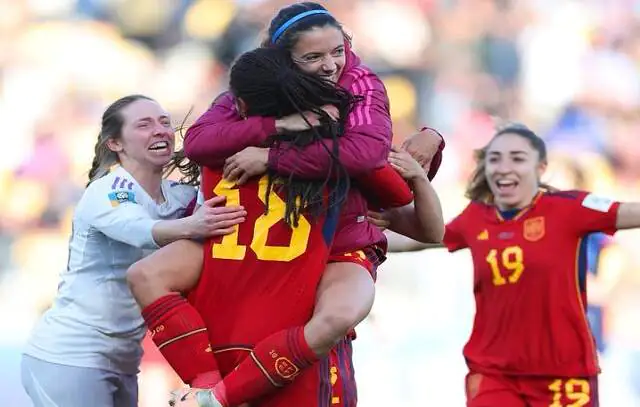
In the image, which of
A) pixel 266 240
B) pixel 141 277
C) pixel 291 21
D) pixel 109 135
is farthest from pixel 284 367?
pixel 109 135

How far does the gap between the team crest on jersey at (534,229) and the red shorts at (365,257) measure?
1.78 m

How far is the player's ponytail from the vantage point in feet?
11.8

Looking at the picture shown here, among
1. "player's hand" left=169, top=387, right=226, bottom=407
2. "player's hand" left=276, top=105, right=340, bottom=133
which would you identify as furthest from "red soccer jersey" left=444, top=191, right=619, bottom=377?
"player's hand" left=169, top=387, right=226, bottom=407

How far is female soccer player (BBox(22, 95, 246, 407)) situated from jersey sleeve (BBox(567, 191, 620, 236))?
1.85m

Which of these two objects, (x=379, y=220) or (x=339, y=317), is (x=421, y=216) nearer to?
(x=379, y=220)

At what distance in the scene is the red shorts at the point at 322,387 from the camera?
9.27 ft

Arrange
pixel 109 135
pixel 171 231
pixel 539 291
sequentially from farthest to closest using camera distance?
pixel 539 291 < pixel 109 135 < pixel 171 231

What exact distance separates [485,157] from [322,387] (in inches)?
96.8

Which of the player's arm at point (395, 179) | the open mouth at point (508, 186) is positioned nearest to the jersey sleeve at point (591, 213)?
the open mouth at point (508, 186)

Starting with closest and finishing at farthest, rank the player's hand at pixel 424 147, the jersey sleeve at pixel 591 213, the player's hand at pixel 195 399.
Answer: the player's hand at pixel 195 399 < the player's hand at pixel 424 147 < the jersey sleeve at pixel 591 213

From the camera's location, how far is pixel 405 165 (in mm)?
3053

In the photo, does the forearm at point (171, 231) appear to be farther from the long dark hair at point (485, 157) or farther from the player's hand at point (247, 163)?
the long dark hair at point (485, 157)

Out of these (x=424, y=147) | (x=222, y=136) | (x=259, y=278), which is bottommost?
(x=259, y=278)

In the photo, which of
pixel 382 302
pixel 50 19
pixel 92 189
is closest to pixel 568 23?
pixel 382 302
